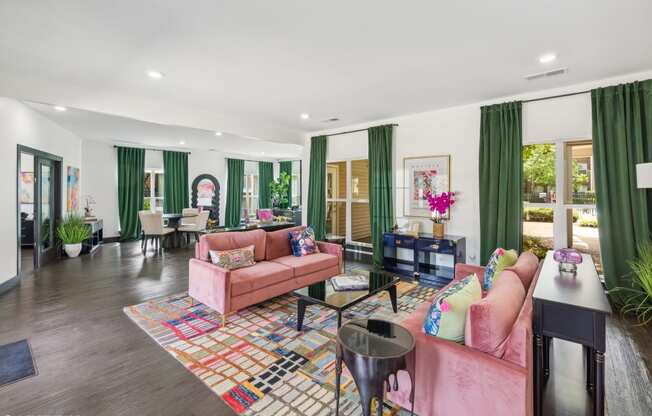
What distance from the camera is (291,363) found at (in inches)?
96.9

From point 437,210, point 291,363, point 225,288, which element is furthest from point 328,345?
point 437,210

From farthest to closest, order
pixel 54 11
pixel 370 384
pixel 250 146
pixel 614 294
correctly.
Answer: pixel 250 146
pixel 614 294
pixel 54 11
pixel 370 384

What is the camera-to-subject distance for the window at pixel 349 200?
240 inches

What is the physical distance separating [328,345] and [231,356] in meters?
0.84

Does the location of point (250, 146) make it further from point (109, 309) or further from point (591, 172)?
point (591, 172)

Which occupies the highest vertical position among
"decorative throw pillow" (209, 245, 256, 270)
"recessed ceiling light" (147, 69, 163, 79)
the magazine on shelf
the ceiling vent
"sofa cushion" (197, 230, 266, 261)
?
"recessed ceiling light" (147, 69, 163, 79)

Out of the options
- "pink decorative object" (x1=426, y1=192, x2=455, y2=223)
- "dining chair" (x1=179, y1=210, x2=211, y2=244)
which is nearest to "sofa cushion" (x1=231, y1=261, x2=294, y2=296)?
"pink decorative object" (x1=426, y1=192, x2=455, y2=223)

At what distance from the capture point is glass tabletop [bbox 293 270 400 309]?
280 centimetres

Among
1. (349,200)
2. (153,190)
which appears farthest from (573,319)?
(153,190)

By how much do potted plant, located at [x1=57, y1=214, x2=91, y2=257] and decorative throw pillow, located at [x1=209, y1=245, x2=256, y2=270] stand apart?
14.5 ft

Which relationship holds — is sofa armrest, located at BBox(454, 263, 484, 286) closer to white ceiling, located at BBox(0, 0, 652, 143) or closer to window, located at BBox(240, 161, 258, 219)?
white ceiling, located at BBox(0, 0, 652, 143)

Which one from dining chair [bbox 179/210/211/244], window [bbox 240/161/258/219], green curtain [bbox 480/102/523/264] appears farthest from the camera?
window [bbox 240/161/258/219]

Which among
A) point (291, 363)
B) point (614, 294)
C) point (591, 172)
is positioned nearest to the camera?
point (291, 363)

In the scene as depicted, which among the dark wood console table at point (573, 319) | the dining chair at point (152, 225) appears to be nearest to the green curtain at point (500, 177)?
the dark wood console table at point (573, 319)
